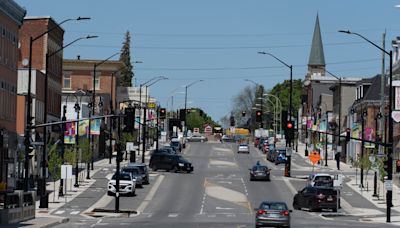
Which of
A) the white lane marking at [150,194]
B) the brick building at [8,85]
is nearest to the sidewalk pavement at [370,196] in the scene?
the white lane marking at [150,194]

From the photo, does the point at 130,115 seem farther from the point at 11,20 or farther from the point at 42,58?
the point at 42,58

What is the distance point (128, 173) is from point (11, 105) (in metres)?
9.65

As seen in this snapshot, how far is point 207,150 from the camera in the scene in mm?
150125

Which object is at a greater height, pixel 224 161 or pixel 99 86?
pixel 99 86

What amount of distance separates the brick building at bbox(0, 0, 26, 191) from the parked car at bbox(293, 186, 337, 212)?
791 inches

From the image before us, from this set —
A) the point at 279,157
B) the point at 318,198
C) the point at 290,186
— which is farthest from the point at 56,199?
the point at 279,157

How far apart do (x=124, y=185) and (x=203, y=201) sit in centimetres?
568

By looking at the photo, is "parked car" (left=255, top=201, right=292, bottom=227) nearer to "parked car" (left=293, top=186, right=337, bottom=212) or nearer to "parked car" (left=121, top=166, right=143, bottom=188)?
"parked car" (left=293, top=186, right=337, bottom=212)

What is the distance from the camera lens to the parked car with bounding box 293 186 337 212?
2584 inches

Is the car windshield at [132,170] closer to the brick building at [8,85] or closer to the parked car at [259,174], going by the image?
the brick building at [8,85]

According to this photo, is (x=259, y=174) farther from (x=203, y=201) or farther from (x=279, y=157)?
(x=279, y=157)

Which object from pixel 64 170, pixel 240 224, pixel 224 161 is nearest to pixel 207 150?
pixel 224 161

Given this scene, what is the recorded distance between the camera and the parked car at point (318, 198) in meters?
65.6

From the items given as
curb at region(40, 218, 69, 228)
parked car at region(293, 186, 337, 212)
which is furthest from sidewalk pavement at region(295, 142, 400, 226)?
curb at region(40, 218, 69, 228)
